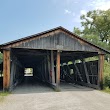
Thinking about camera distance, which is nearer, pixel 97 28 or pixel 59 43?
pixel 59 43

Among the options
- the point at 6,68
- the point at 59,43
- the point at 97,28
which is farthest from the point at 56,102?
the point at 97,28

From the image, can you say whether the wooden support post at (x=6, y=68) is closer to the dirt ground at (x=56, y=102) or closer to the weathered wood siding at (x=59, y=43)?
the weathered wood siding at (x=59, y=43)

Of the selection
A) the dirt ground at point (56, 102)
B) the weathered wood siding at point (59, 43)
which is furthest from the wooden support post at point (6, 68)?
the dirt ground at point (56, 102)

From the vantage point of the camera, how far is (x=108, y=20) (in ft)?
135

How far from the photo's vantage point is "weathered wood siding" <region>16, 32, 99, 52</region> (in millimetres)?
16812

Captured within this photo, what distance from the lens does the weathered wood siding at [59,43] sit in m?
16.8

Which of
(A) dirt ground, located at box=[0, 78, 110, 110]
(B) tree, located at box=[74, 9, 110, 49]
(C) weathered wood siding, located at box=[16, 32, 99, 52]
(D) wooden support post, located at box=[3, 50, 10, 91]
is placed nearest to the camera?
(A) dirt ground, located at box=[0, 78, 110, 110]

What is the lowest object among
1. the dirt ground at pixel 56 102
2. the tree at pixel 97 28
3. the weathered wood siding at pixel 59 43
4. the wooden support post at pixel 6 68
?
the dirt ground at pixel 56 102

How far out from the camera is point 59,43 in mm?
17625

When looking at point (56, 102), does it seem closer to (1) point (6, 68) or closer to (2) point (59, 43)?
(1) point (6, 68)

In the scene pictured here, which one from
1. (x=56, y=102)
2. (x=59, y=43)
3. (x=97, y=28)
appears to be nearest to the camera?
(x=56, y=102)

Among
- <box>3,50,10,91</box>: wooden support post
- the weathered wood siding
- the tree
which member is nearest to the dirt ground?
<box>3,50,10,91</box>: wooden support post

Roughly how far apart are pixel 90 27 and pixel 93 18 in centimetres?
215

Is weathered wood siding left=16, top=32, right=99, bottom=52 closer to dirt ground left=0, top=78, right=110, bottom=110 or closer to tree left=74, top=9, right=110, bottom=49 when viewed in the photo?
dirt ground left=0, top=78, right=110, bottom=110
